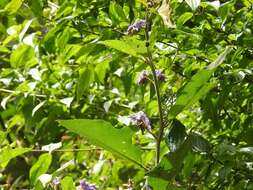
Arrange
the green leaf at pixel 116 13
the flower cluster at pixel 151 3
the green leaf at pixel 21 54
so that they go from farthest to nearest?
the green leaf at pixel 21 54 → the green leaf at pixel 116 13 → the flower cluster at pixel 151 3

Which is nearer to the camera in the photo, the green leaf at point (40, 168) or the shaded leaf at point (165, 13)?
the shaded leaf at point (165, 13)

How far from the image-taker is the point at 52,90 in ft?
6.14

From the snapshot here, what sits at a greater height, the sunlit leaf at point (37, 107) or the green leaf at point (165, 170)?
the green leaf at point (165, 170)

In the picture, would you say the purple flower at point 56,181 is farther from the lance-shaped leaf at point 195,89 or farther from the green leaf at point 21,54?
the green leaf at point 21,54

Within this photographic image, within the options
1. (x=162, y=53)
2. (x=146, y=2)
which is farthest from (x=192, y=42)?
(x=146, y=2)

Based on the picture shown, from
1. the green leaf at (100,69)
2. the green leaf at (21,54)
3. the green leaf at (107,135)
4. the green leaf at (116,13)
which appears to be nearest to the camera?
the green leaf at (107,135)

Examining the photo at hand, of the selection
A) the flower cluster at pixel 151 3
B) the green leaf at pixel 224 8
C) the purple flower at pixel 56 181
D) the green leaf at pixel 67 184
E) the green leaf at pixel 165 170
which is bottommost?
the purple flower at pixel 56 181

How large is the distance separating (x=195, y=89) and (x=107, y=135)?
0.49 feet

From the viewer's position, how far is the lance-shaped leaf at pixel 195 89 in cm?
85

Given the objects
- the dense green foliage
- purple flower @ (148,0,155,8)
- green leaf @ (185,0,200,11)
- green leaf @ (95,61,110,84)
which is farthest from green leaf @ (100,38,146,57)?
green leaf @ (95,61,110,84)

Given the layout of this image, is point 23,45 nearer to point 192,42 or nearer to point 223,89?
point 192,42

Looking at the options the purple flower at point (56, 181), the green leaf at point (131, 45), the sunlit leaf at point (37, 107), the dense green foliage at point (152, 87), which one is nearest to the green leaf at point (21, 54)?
the dense green foliage at point (152, 87)

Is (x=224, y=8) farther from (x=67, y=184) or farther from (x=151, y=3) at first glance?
(x=67, y=184)

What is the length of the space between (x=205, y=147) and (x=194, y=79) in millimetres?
267
